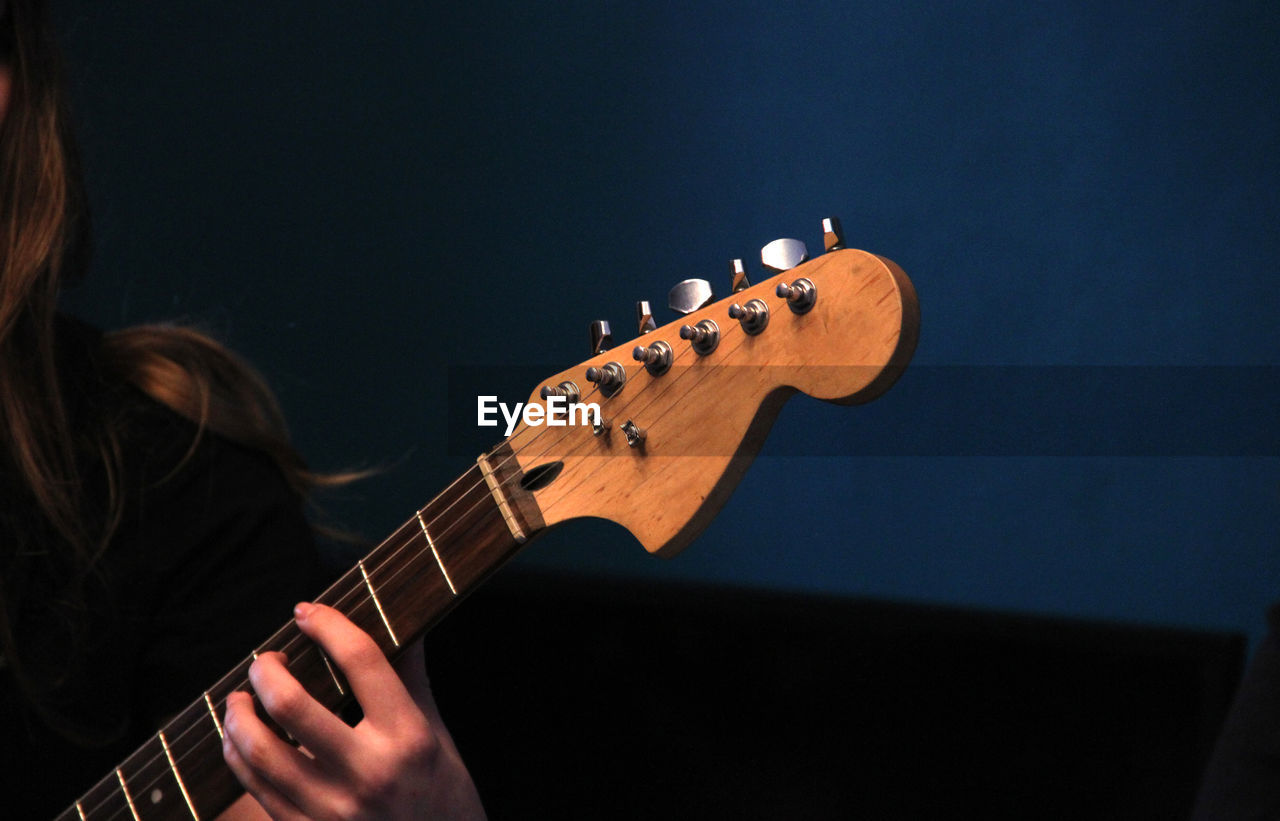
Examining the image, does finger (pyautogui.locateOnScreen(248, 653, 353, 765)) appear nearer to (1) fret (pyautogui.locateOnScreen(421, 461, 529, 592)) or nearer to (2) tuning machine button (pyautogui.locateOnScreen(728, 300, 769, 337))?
(1) fret (pyautogui.locateOnScreen(421, 461, 529, 592))

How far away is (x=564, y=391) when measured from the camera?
590mm

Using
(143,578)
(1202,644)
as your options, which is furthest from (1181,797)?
(143,578)

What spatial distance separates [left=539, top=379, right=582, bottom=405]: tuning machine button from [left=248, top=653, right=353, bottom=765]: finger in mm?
201

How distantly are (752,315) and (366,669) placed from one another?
28 cm

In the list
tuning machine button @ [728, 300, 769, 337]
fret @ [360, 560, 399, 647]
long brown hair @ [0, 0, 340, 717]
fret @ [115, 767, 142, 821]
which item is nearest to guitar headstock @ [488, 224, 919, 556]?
tuning machine button @ [728, 300, 769, 337]

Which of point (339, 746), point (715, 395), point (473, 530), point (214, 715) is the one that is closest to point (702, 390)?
point (715, 395)

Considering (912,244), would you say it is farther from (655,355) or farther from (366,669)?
(366,669)

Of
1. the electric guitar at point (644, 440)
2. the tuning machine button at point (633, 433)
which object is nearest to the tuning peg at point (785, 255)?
the electric guitar at point (644, 440)

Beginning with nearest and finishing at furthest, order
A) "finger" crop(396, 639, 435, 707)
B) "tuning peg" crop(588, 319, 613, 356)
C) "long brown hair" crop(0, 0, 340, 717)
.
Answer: "tuning peg" crop(588, 319, 613, 356), "finger" crop(396, 639, 435, 707), "long brown hair" crop(0, 0, 340, 717)

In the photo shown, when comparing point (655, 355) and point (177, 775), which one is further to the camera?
point (177, 775)

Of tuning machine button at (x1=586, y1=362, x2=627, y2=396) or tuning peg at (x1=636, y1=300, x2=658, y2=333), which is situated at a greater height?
tuning peg at (x1=636, y1=300, x2=658, y2=333)

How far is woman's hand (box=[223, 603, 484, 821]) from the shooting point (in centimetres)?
60

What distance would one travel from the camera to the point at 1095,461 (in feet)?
2.08

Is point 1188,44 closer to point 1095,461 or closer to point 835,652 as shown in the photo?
point 1095,461
